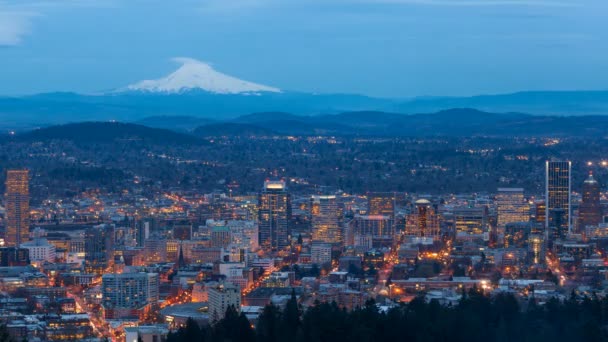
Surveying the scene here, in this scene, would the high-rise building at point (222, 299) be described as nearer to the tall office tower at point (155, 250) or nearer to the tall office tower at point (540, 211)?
the tall office tower at point (155, 250)

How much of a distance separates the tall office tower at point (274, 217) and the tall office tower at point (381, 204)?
10.8ft

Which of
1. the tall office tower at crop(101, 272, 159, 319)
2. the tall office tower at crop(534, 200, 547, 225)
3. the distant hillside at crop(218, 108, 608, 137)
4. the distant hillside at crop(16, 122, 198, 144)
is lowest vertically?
the tall office tower at crop(101, 272, 159, 319)

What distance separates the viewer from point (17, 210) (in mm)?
48312

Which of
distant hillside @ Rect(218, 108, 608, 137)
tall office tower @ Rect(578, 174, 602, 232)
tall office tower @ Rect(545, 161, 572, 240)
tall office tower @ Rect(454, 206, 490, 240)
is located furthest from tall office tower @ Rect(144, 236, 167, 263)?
distant hillside @ Rect(218, 108, 608, 137)

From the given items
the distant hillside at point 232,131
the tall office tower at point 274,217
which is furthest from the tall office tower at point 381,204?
the distant hillside at point 232,131

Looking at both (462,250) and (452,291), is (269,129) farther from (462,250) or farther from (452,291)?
(452,291)

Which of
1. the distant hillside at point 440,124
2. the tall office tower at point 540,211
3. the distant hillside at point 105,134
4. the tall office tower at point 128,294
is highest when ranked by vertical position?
the distant hillside at point 440,124

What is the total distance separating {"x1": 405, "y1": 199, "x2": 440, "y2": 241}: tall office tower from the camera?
47.2 m

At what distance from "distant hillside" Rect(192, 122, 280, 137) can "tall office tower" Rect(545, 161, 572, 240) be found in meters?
48.0

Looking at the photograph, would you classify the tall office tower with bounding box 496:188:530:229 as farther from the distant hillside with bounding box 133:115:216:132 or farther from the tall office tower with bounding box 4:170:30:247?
the distant hillside with bounding box 133:115:216:132

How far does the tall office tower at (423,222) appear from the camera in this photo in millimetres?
47219

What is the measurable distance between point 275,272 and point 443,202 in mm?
19584

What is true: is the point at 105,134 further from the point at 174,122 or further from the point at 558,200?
the point at 558,200

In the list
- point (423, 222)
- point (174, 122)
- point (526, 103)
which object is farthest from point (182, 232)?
point (526, 103)
